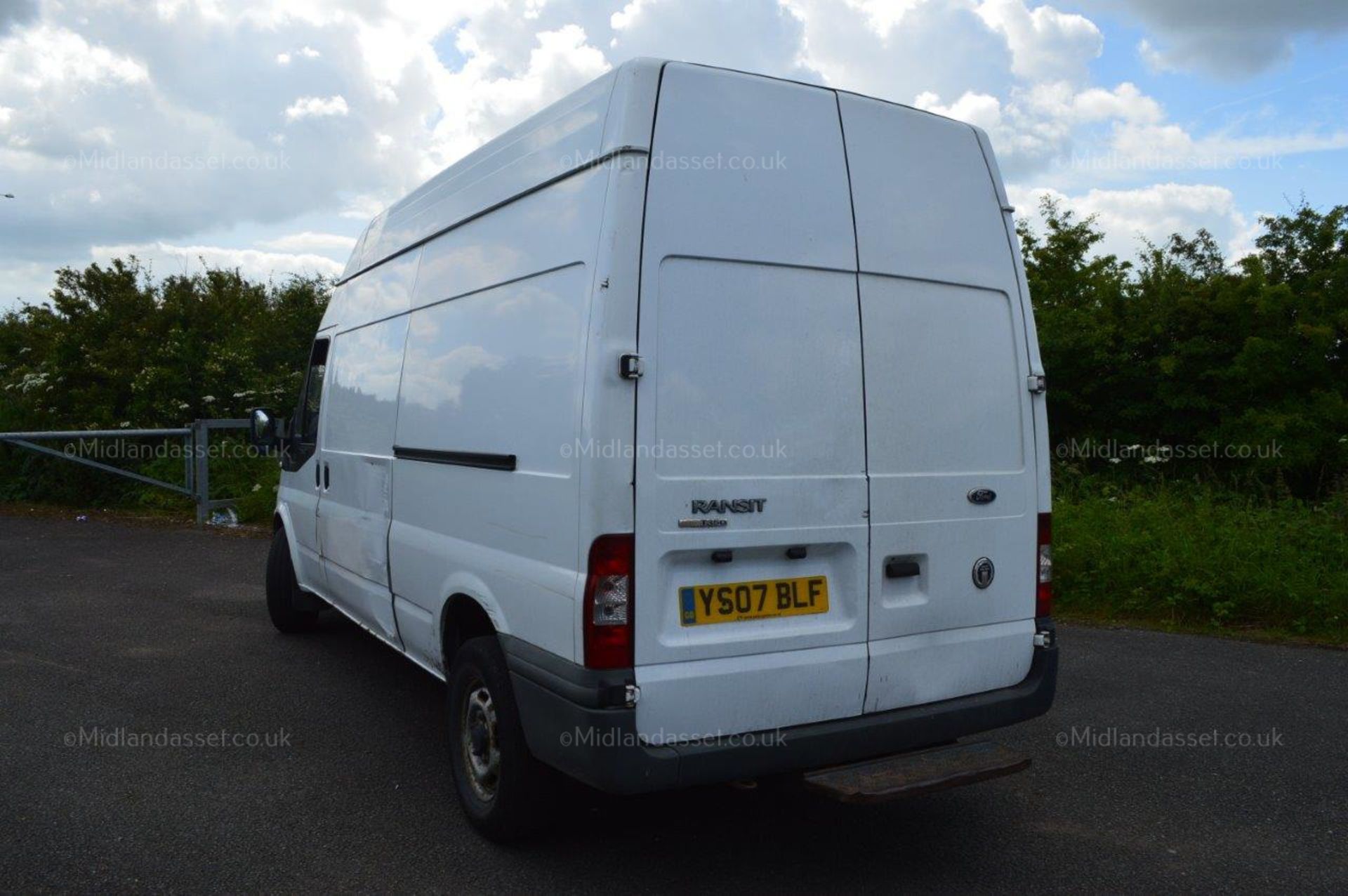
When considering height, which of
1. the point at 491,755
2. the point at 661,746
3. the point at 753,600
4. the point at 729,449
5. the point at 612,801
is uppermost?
the point at 729,449

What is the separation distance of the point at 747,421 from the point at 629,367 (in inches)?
18.2

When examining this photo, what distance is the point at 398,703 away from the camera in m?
5.64

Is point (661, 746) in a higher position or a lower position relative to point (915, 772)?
higher

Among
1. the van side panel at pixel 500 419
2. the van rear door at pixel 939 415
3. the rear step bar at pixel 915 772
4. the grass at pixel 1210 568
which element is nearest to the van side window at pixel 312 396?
the van side panel at pixel 500 419

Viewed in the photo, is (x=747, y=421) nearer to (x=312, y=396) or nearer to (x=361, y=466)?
(x=361, y=466)

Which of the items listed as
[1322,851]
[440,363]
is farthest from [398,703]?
[1322,851]

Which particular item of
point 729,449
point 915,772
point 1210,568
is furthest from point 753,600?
point 1210,568

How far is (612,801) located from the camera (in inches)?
167

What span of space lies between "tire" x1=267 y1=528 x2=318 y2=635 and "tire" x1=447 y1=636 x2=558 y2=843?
324 cm

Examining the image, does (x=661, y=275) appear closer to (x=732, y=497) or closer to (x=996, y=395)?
(x=732, y=497)

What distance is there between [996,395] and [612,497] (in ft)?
5.47

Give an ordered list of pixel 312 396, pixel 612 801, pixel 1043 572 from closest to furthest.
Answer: pixel 1043 572 < pixel 612 801 < pixel 312 396

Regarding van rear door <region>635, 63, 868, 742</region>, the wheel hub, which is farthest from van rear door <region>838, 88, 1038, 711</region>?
the wheel hub

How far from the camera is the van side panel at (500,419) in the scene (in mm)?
3395
